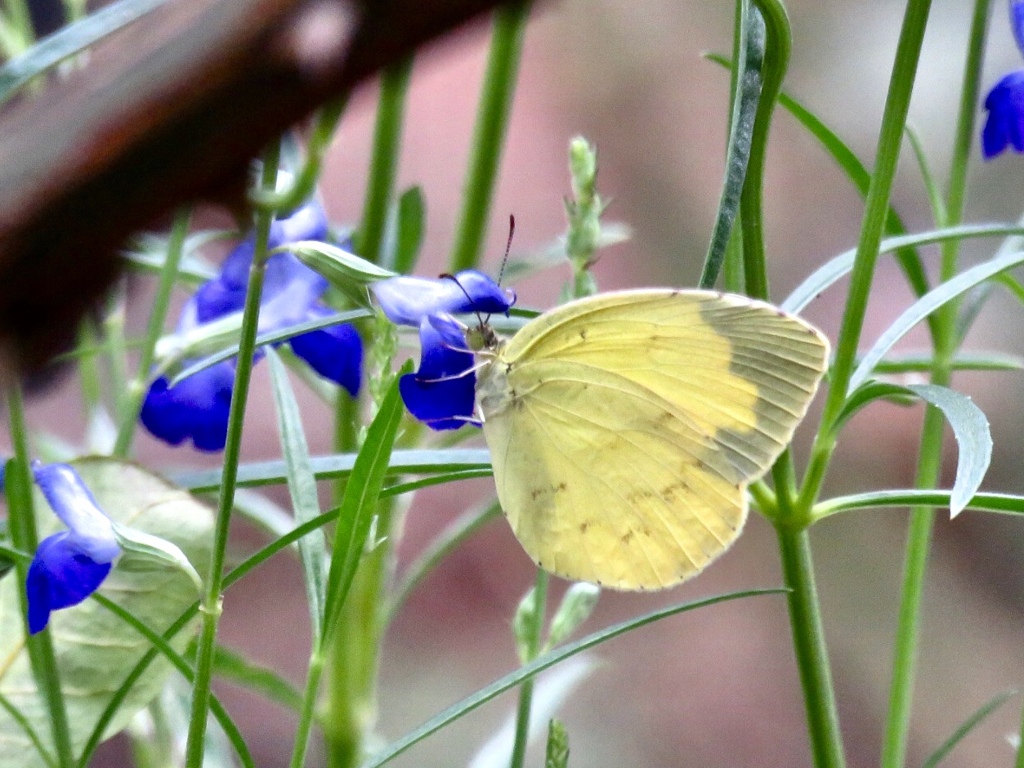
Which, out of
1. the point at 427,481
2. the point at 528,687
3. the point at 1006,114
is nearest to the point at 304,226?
the point at 427,481

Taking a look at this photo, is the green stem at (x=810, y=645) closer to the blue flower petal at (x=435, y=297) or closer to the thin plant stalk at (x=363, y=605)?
the blue flower petal at (x=435, y=297)

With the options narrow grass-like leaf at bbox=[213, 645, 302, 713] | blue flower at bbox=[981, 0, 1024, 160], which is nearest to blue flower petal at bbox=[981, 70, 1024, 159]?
blue flower at bbox=[981, 0, 1024, 160]

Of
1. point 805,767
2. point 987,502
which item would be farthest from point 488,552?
point 987,502

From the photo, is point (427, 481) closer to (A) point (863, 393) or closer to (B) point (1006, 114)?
(A) point (863, 393)

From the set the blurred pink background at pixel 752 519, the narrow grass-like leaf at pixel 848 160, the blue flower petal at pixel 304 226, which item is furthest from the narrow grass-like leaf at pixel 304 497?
the blurred pink background at pixel 752 519

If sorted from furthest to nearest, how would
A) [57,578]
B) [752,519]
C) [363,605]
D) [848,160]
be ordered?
[752,519], [363,605], [848,160], [57,578]

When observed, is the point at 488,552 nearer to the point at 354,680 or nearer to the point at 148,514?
the point at 354,680

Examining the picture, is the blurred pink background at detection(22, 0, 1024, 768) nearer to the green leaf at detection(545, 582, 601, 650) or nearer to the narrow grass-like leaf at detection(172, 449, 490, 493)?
the green leaf at detection(545, 582, 601, 650)
